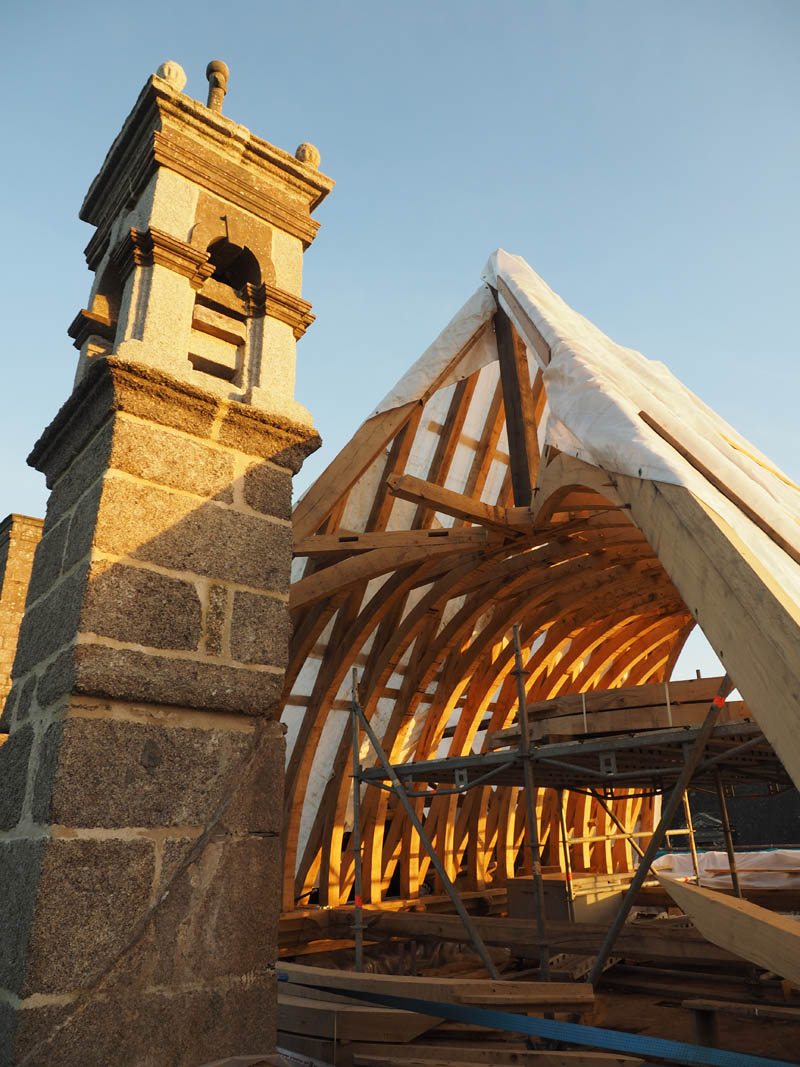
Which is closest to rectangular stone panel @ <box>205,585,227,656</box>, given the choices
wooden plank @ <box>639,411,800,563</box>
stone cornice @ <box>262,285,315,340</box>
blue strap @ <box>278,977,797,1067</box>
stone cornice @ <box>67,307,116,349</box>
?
stone cornice @ <box>262,285,315,340</box>

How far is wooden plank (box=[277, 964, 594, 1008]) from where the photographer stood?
4.13 meters

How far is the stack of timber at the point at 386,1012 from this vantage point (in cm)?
416

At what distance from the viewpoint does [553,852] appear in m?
14.2

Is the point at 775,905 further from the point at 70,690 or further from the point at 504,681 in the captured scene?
the point at 70,690

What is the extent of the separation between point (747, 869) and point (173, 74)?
14.4 m

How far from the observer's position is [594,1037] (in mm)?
3293

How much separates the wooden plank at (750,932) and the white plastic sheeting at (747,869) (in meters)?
9.77

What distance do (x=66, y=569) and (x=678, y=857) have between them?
16427 millimetres

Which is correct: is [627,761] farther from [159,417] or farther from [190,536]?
[159,417]

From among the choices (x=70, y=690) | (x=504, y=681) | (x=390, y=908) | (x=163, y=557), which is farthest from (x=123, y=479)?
(x=504, y=681)

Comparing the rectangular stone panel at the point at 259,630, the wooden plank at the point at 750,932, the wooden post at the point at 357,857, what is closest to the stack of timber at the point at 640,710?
the wooden post at the point at 357,857

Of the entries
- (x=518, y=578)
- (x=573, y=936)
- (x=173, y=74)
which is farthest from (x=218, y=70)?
(x=518, y=578)

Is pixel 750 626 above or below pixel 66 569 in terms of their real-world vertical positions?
below

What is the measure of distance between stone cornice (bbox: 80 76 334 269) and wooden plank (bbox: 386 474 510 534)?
11.0ft
